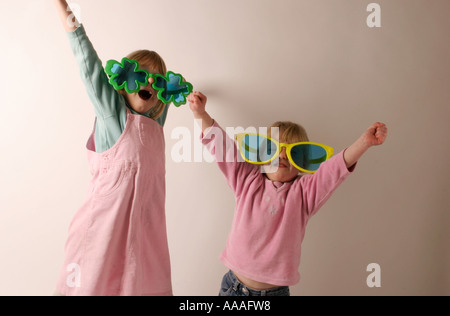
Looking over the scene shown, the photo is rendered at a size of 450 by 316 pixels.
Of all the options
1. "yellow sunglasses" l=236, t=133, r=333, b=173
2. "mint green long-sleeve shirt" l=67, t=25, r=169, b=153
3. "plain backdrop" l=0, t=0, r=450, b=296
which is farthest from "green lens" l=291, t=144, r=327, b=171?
"mint green long-sleeve shirt" l=67, t=25, r=169, b=153

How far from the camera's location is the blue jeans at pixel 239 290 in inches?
42.0

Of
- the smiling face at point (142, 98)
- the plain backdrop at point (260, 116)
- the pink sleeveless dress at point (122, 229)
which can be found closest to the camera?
the pink sleeveless dress at point (122, 229)

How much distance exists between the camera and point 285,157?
3.70ft

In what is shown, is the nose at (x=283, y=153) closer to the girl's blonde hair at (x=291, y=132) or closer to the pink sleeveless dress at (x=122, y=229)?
the girl's blonde hair at (x=291, y=132)

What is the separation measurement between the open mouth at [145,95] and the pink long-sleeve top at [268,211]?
0.19m

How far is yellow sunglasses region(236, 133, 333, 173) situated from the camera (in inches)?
44.0

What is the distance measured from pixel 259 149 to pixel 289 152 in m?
0.09

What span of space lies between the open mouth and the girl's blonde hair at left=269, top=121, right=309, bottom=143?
1.27ft

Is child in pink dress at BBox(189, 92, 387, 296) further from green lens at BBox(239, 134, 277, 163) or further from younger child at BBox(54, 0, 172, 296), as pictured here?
younger child at BBox(54, 0, 172, 296)

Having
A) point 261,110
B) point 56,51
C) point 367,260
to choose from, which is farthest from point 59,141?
point 367,260

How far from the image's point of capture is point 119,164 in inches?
38.3

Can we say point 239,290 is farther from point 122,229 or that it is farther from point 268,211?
point 122,229

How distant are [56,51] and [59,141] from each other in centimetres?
29

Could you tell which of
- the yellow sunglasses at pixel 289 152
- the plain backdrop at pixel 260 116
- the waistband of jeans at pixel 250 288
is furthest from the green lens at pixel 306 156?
the waistband of jeans at pixel 250 288
